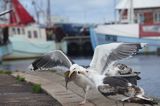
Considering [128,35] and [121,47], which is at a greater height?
[121,47]

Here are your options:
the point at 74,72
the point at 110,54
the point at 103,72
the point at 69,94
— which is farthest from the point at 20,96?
the point at 110,54

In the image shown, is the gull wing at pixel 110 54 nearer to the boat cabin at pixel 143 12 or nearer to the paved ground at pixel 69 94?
the paved ground at pixel 69 94

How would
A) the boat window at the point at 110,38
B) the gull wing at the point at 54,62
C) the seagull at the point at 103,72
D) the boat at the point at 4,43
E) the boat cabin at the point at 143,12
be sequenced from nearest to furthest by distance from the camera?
the seagull at the point at 103,72
the gull wing at the point at 54,62
the boat at the point at 4,43
the boat window at the point at 110,38
the boat cabin at the point at 143,12

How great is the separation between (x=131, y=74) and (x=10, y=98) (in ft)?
11.3

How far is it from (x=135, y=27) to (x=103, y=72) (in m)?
49.6

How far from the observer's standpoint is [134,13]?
67625 millimetres

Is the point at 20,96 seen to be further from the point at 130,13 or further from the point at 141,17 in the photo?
the point at 141,17

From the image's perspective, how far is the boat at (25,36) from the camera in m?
63.4

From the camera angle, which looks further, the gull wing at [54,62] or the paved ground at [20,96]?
the paved ground at [20,96]

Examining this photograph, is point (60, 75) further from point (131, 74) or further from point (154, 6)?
point (154, 6)

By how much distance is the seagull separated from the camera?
12.2 meters

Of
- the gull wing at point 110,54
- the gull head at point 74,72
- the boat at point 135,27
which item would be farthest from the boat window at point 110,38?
the gull head at point 74,72

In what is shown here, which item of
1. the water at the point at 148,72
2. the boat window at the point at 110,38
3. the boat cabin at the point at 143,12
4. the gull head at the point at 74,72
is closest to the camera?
the gull head at the point at 74,72

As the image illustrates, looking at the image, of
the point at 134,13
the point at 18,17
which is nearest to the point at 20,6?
the point at 18,17
